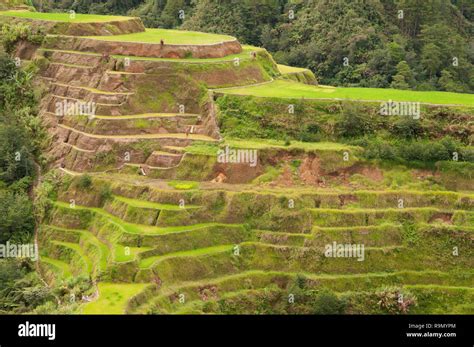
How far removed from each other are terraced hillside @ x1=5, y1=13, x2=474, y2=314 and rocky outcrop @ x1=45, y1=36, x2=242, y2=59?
0.09 metres

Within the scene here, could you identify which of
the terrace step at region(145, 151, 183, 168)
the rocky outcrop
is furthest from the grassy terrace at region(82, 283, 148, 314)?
the rocky outcrop

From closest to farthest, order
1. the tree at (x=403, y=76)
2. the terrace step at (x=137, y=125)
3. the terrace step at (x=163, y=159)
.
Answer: the terrace step at (x=163, y=159) < the terrace step at (x=137, y=125) < the tree at (x=403, y=76)

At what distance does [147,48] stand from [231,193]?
11.1 m

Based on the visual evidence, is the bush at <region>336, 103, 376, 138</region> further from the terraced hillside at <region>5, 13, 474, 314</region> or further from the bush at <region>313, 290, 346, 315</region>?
the bush at <region>313, 290, 346, 315</region>

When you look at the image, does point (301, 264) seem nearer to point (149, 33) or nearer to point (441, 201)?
point (441, 201)

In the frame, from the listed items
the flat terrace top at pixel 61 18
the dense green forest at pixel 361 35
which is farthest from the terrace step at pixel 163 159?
the dense green forest at pixel 361 35

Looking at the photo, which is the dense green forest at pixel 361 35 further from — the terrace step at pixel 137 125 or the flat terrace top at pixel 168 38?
the terrace step at pixel 137 125

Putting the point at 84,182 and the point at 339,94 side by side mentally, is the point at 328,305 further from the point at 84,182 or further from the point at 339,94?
the point at 339,94

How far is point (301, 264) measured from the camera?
3356 cm

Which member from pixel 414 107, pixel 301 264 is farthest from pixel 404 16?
pixel 301 264

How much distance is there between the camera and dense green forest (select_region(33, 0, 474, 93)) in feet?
195

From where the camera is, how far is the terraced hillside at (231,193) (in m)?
32.6

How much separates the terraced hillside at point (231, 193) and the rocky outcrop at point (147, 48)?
85mm

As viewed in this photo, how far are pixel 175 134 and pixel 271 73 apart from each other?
8.81m
